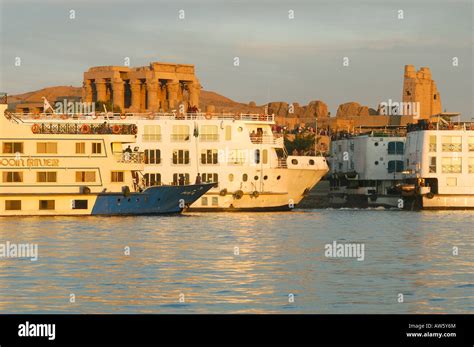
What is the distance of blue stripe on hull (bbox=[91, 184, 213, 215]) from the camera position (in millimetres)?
65375

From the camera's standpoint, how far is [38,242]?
46.0m

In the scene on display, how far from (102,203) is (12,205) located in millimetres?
5287

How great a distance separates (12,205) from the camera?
218ft

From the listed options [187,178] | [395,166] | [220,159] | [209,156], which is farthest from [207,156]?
[395,166]

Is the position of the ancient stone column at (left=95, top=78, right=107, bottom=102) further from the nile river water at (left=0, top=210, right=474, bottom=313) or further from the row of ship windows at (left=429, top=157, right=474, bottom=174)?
the nile river water at (left=0, top=210, right=474, bottom=313)

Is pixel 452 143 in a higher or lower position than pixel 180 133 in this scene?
lower

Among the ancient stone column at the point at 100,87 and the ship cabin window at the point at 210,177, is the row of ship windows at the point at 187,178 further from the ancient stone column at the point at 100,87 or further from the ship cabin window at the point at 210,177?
the ancient stone column at the point at 100,87

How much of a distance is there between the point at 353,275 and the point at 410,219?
35.9m

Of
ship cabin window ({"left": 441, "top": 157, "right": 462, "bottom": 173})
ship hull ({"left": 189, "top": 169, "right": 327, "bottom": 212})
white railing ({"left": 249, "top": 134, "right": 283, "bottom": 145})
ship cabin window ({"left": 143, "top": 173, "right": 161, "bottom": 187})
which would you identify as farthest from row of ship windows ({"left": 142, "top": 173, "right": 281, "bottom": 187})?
ship cabin window ({"left": 441, "top": 157, "right": 462, "bottom": 173})

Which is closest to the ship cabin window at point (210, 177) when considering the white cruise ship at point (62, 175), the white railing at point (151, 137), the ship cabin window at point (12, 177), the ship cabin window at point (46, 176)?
the white railing at point (151, 137)

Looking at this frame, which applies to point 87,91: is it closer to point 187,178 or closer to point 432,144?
point 432,144

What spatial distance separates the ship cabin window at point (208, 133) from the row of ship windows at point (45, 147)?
1145 cm

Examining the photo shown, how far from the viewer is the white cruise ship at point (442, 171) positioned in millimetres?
85750
